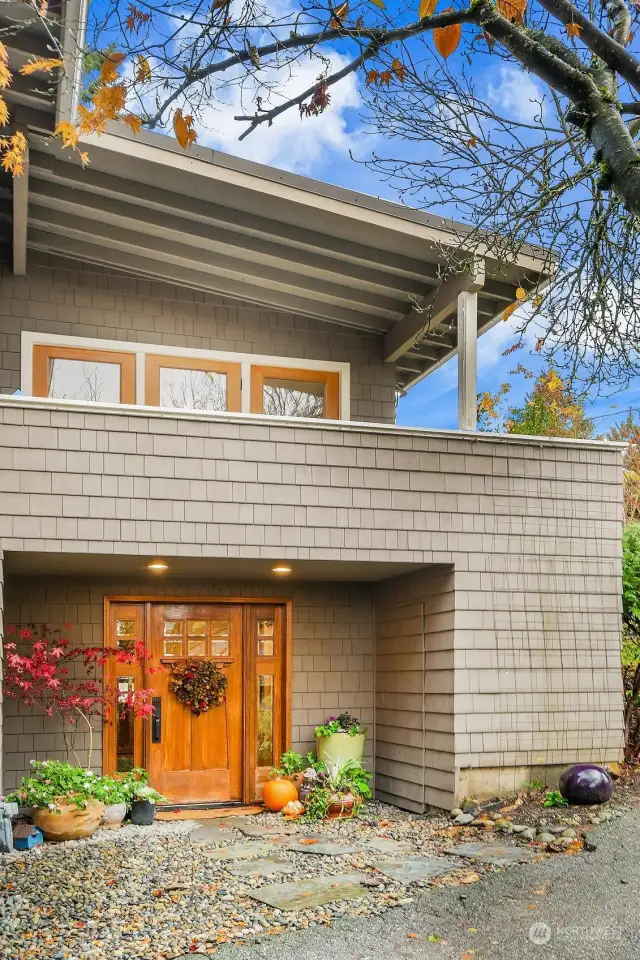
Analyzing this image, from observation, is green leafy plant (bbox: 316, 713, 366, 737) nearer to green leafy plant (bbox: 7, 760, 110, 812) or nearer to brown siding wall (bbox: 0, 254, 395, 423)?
green leafy plant (bbox: 7, 760, 110, 812)

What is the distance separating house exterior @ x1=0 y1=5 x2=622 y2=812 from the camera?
24.9 feet

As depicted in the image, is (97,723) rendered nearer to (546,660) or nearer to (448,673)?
(448,673)

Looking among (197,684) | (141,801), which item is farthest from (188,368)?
(141,801)

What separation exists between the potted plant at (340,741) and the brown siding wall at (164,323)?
3.22 metres

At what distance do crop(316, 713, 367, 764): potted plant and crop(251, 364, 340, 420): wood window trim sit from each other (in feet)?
10.4

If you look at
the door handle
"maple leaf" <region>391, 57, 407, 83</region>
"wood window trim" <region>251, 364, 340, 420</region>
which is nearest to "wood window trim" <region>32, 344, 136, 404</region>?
"wood window trim" <region>251, 364, 340, 420</region>

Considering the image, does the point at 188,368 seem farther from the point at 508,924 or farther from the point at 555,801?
the point at 508,924

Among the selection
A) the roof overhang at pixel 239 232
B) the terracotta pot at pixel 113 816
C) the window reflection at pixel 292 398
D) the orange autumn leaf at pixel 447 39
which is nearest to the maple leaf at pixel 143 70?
the orange autumn leaf at pixel 447 39

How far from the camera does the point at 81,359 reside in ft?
29.8

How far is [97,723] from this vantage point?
894cm

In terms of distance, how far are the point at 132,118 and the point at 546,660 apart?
250 inches

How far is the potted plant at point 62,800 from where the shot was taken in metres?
7.43

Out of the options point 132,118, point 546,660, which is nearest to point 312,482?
point 546,660

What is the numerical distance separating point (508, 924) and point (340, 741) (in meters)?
4.15
